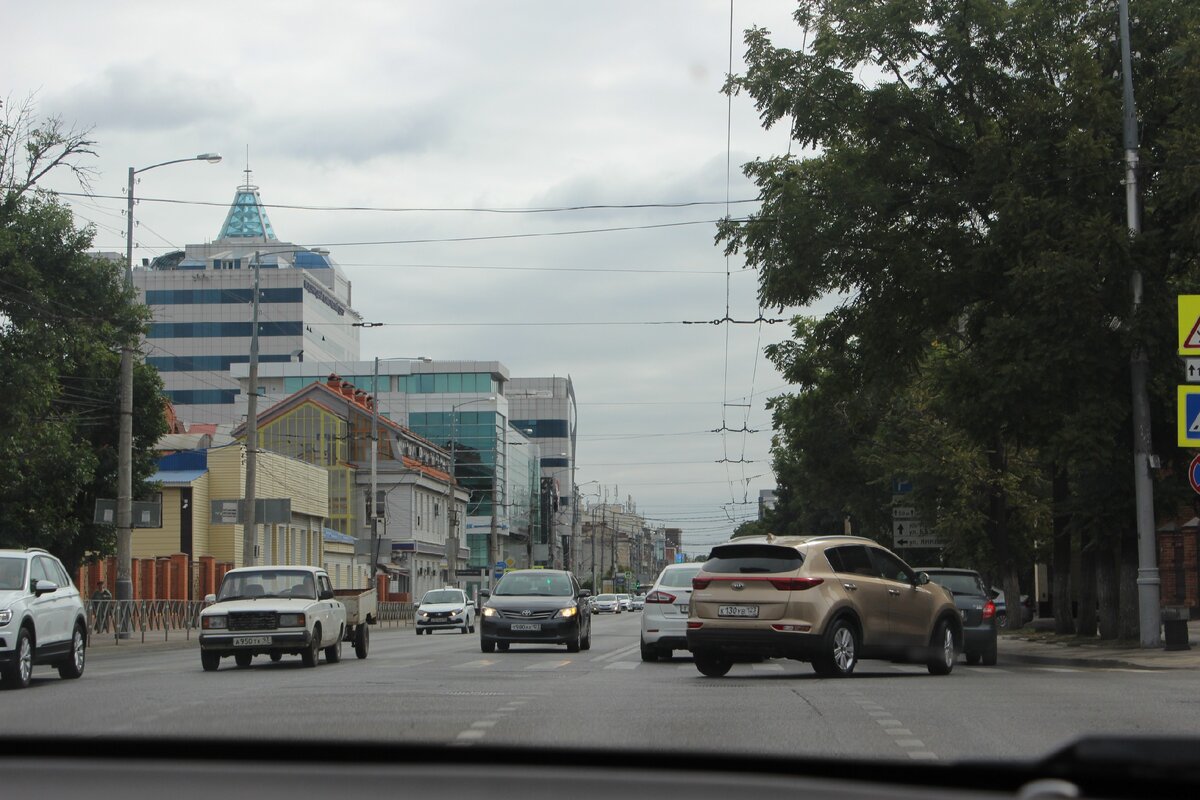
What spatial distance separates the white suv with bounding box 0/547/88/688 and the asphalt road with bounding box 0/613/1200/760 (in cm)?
37

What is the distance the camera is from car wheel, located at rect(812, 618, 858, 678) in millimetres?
17781

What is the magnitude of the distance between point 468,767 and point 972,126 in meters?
25.0

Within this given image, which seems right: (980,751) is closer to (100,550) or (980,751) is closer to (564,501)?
(100,550)

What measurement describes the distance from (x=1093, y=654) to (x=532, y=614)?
943 cm

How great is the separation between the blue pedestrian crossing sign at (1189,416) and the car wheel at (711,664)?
759cm

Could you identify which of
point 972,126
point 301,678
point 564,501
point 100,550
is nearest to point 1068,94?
point 972,126

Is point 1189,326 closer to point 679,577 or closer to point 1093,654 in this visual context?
point 1093,654

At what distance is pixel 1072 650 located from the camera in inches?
1061

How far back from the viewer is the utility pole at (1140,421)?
81.5 feet

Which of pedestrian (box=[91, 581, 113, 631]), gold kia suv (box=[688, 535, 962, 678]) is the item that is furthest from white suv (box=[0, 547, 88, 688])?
pedestrian (box=[91, 581, 113, 631])

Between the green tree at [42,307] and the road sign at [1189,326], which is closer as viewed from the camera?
the road sign at [1189,326]

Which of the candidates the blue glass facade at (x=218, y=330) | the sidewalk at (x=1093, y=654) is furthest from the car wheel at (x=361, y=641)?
the blue glass facade at (x=218, y=330)

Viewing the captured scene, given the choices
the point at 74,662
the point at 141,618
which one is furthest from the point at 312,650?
the point at 141,618

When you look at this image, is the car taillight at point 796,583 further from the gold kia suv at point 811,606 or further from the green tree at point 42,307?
the green tree at point 42,307
